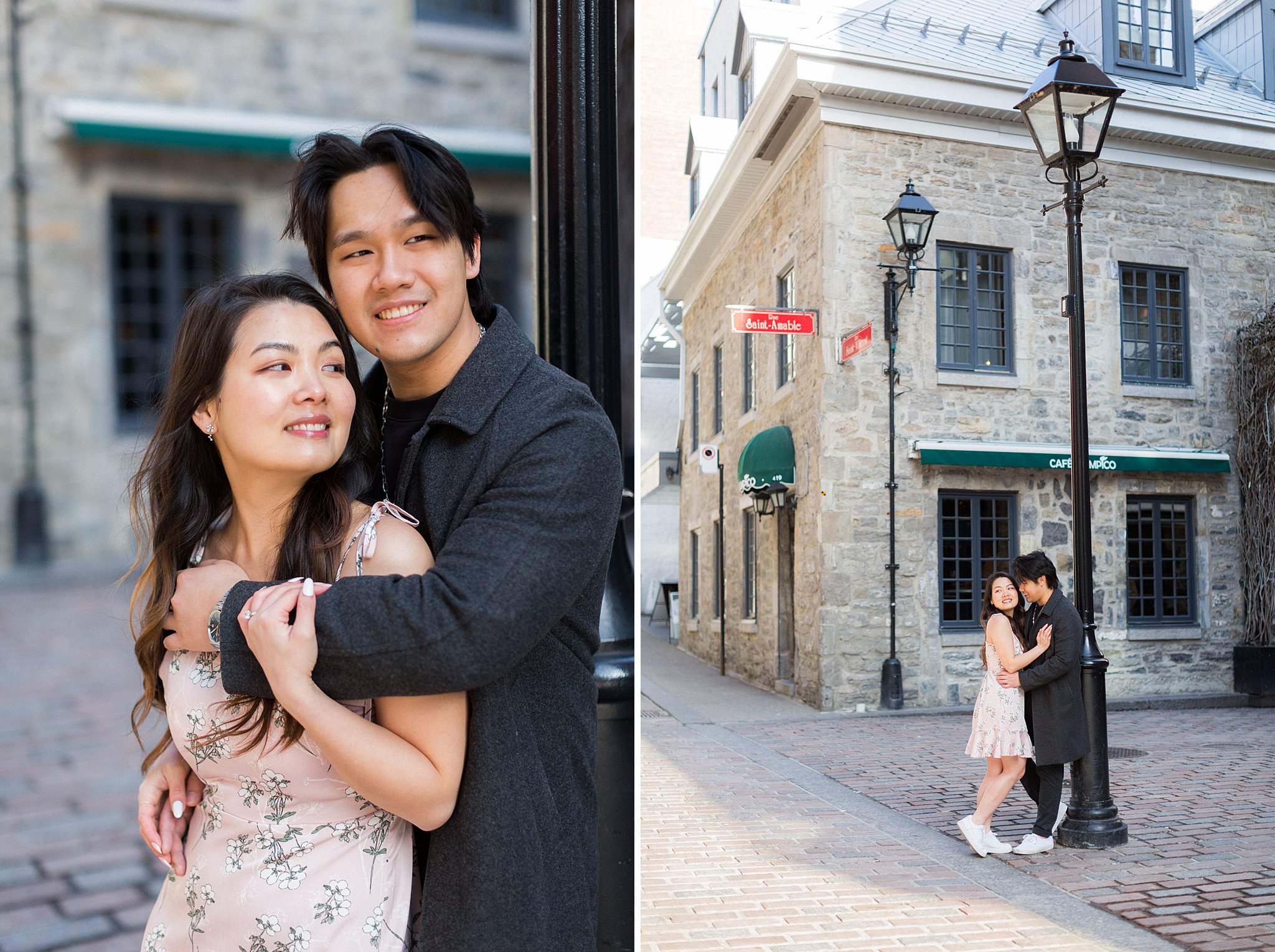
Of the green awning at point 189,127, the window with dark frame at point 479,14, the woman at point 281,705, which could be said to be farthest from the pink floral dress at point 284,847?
the window with dark frame at point 479,14

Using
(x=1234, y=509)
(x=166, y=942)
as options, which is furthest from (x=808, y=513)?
(x=166, y=942)

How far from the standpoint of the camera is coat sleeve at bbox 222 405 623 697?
0.99 metres

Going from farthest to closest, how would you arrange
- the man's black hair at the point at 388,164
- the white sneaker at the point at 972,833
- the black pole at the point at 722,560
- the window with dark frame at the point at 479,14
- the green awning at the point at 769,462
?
the black pole at the point at 722,560
the green awning at the point at 769,462
the white sneaker at the point at 972,833
the window with dark frame at the point at 479,14
the man's black hair at the point at 388,164

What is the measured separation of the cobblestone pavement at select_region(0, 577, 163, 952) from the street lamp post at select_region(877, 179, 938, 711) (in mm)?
1731

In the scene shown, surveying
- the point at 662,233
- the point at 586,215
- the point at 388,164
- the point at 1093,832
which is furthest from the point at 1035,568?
the point at 388,164

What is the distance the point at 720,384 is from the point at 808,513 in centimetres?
42

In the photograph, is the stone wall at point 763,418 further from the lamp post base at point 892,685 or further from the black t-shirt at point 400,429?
the black t-shirt at point 400,429

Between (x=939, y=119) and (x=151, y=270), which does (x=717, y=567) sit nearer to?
(x=939, y=119)

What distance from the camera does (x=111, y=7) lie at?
1.32 meters

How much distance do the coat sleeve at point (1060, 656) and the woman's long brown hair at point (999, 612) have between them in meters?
0.07

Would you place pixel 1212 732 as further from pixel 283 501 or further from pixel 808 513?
pixel 283 501

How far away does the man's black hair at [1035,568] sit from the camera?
2.68m

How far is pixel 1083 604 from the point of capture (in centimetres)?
271

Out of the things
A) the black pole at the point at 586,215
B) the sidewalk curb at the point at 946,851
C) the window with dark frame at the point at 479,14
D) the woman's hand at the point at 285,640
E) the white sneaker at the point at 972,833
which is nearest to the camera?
the woman's hand at the point at 285,640
